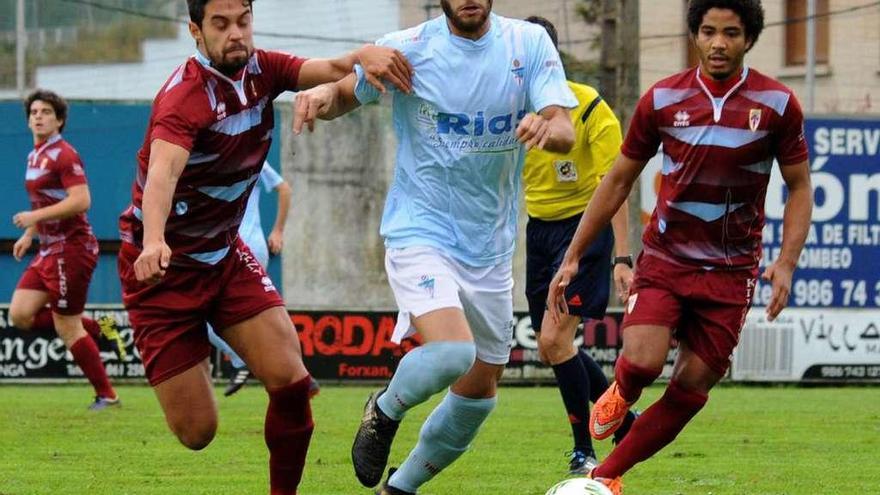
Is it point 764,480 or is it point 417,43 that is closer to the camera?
point 417,43

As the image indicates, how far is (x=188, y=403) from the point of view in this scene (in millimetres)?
7172

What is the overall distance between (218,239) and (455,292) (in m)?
1.02

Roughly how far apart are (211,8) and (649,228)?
208 cm

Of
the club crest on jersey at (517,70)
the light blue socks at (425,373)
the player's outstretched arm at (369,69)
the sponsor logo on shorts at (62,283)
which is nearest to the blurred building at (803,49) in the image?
the sponsor logo on shorts at (62,283)

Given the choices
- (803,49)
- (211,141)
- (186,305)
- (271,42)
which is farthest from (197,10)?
(803,49)

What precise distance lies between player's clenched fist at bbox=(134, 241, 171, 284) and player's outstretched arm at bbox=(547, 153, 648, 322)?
177cm

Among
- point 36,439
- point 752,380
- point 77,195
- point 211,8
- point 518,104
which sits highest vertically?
point 211,8

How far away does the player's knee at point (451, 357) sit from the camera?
679 centimetres

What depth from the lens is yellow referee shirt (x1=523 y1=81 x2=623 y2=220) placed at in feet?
31.0

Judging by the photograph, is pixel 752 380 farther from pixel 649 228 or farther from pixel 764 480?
pixel 649 228

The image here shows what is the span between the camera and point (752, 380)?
17.8 meters

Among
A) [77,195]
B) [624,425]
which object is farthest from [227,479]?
[77,195]

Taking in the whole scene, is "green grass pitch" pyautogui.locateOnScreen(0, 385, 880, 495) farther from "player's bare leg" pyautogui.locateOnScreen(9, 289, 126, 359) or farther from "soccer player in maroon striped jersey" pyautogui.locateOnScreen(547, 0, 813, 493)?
"soccer player in maroon striped jersey" pyautogui.locateOnScreen(547, 0, 813, 493)

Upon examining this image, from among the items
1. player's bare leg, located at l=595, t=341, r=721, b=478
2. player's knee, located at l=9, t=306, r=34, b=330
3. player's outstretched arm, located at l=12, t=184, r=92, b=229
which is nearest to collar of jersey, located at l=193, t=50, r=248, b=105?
player's bare leg, located at l=595, t=341, r=721, b=478
